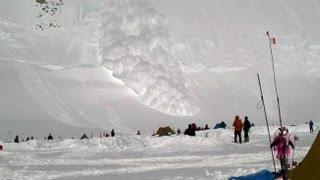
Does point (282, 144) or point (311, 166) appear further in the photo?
point (282, 144)

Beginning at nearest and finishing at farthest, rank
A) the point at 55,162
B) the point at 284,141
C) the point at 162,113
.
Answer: the point at 284,141
the point at 55,162
the point at 162,113

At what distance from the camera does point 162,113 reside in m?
107

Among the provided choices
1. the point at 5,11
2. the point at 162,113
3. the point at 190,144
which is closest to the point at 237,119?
the point at 190,144

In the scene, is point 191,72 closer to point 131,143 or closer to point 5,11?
point 5,11

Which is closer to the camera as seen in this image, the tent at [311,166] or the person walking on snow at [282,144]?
the tent at [311,166]

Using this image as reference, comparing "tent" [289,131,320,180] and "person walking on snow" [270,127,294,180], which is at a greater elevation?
"person walking on snow" [270,127,294,180]

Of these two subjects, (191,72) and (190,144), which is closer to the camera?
(190,144)

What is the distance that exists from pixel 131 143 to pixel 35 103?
60.3 m

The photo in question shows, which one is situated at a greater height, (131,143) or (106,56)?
(106,56)

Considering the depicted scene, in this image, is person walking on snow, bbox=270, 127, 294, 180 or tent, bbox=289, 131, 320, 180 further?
person walking on snow, bbox=270, 127, 294, 180

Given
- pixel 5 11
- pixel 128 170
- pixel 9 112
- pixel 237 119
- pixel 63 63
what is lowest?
pixel 128 170

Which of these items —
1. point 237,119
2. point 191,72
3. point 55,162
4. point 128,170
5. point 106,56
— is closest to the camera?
point 128,170

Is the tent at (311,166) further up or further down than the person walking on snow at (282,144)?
further down

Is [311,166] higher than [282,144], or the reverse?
[282,144]
